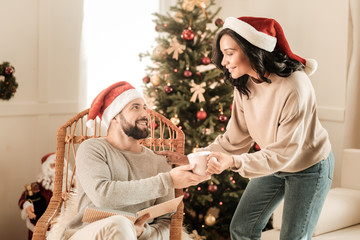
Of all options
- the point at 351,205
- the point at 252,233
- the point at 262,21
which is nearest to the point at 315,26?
the point at 351,205

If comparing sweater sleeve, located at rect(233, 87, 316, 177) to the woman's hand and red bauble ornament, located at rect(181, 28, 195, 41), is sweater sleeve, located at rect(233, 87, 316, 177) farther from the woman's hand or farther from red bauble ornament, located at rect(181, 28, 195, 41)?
red bauble ornament, located at rect(181, 28, 195, 41)

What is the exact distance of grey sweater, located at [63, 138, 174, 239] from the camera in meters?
1.83

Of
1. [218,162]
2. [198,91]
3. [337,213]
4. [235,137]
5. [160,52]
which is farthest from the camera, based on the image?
[160,52]

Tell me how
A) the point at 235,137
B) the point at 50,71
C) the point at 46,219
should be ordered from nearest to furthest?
the point at 46,219, the point at 235,137, the point at 50,71

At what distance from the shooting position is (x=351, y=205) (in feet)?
8.95

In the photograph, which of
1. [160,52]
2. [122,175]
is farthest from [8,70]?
[122,175]

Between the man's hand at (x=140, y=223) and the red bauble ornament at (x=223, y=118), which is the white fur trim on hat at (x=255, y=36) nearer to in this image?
the man's hand at (x=140, y=223)

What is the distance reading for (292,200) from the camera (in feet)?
6.11

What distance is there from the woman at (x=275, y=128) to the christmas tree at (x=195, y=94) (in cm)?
115

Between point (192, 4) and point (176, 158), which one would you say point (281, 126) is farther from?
point (192, 4)

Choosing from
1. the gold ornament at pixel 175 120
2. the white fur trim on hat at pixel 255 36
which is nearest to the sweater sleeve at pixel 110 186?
the white fur trim on hat at pixel 255 36

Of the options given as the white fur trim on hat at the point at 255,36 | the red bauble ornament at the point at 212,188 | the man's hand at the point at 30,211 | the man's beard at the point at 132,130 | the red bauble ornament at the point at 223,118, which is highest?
the white fur trim on hat at the point at 255,36

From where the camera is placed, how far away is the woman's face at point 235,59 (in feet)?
6.02

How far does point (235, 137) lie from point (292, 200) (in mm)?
410
